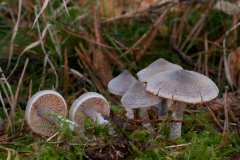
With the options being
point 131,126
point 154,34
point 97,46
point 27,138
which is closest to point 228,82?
point 154,34

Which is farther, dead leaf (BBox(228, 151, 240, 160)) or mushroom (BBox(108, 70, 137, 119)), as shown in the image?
mushroom (BBox(108, 70, 137, 119))

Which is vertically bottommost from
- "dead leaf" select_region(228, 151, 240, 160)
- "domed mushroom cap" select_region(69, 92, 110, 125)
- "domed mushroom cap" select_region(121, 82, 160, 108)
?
"dead leaf" select_region(228, 151, 240, 160)

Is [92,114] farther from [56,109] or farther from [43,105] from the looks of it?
[43,105]

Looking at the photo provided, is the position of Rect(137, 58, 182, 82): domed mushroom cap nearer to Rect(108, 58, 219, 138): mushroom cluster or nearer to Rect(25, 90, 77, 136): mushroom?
Rect(108, 58, 219, 138): mushroom cluster

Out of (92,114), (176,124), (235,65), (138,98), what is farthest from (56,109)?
(235,65)

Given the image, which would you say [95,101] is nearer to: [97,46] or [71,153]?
[71,153]

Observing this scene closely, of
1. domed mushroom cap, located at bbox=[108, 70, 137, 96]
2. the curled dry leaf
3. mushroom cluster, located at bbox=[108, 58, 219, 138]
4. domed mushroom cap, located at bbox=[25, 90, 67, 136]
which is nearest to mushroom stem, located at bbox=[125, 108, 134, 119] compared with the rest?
mushroom cluster, located at bbox=[108, 58, 219, 138]
